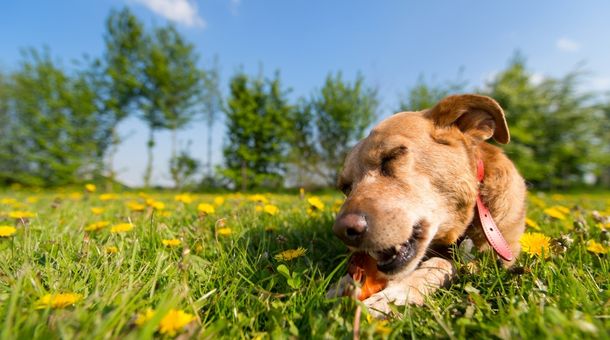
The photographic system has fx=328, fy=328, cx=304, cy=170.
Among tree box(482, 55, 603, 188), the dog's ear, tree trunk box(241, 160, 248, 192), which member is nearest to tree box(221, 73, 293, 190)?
tree trunk box(241, 160, 248, 192)

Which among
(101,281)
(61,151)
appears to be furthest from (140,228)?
(61,151)

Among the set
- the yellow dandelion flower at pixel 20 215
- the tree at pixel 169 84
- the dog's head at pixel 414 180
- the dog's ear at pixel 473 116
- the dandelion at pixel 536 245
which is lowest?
the dandelion at pixel 536 245

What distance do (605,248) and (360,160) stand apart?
166cm

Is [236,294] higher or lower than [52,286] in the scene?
lower

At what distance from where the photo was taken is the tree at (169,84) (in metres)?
23.3

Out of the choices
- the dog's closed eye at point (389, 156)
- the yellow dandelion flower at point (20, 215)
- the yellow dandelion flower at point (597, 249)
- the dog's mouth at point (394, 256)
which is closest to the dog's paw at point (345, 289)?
the dog's mouth at point (394, 256)

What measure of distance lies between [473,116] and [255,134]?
20359 mm

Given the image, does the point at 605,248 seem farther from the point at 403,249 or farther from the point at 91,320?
the point at 91,320

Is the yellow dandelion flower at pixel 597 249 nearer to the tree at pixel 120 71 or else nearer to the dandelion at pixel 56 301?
the dandelion at pixel 56 301

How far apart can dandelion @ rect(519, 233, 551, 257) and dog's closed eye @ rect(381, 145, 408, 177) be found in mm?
955

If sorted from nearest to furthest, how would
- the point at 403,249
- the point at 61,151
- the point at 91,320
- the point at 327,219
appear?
the point at 91,320
the point at 403,249
the point at 327,219
the point at 61,151

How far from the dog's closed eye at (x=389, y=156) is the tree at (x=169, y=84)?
77.2 ft

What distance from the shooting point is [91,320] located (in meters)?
1.11

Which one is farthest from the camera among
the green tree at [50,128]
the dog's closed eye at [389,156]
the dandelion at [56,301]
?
the green tree at [50,128]
